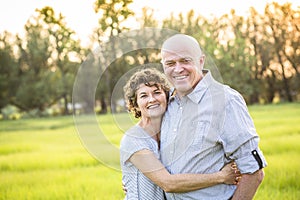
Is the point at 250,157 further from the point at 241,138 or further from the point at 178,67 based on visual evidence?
the point at 178,67

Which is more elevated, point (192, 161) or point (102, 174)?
point (192, 161)

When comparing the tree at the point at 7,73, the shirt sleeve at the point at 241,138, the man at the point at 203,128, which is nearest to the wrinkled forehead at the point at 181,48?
the man at the point at 203,128

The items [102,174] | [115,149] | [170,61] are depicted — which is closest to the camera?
[170,61]

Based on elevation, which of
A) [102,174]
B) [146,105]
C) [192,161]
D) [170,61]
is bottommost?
[102,174]

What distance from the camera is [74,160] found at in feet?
13.8

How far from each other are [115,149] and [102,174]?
2.01m

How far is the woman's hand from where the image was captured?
5.30ft

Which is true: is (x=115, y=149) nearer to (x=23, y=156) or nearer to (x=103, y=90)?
(x=103, y=90)

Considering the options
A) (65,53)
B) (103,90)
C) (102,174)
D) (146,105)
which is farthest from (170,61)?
(65,53)

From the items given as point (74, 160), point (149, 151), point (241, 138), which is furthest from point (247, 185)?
point (74, 160)

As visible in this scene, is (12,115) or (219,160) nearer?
(219,160)

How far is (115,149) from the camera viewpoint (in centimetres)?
185

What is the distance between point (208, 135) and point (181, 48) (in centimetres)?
32

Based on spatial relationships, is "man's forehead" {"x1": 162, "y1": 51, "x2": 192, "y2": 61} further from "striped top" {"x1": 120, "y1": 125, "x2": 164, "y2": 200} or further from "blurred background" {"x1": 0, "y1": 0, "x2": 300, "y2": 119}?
"blurred background" {"x1": 0, "y1": 0, "x2": 300, "y2": 119}
